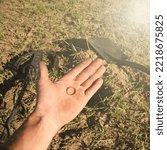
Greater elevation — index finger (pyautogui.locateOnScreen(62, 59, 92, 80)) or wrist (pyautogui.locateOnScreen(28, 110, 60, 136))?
index finger (pyautogui.locateOnScreen(62, 59, 92, 80))

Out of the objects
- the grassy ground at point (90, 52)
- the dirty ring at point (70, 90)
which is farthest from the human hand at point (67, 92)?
the grassy ground at point (90, 52)

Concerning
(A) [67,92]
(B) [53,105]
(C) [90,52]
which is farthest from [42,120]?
(C) [90,52]

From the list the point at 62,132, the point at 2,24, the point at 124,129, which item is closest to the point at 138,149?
the point at 124,129

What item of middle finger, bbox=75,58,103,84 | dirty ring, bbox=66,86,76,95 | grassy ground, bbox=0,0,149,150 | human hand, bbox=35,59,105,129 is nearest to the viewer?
human hand, bbox=35,59,105,129

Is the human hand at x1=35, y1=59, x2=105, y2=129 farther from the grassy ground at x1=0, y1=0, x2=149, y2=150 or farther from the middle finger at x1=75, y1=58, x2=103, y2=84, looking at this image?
the grassy ground at x1=0, y1=0, x2=149, y2=150

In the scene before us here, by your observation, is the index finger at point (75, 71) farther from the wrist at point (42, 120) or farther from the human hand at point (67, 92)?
the wrist at point (42, 120)

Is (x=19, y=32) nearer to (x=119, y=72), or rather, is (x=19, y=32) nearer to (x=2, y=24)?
(x=2, y=24)

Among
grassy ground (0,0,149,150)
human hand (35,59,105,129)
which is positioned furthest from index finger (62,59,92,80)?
grassy ground (0,0,149,150)
